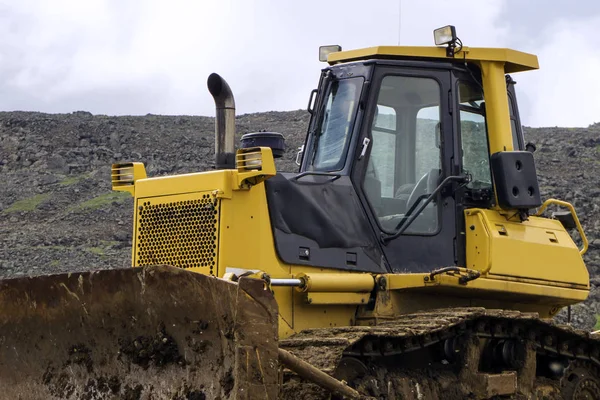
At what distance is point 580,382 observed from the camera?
9898 millimetres

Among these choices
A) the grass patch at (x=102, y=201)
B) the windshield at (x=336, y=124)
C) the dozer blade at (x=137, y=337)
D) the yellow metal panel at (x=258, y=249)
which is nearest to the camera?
the dozer blade at (x=137, y=337)

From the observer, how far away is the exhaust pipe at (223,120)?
9305mm

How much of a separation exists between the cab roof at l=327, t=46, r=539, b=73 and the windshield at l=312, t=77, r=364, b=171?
0.24m

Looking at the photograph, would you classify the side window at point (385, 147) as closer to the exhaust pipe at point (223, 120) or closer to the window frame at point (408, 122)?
the window frame at point (408, 122)

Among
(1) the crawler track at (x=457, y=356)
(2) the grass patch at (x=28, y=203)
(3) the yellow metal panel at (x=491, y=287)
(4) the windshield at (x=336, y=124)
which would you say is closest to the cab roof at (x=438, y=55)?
(4) the windshield at (x=336, y=124)

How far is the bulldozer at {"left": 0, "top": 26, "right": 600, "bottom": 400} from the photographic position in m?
7.84

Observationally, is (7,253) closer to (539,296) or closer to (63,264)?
(63,264)

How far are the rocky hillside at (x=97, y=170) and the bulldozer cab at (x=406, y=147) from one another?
51.5 ft

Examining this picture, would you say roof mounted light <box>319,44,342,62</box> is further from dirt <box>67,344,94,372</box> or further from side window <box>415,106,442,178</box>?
dirt <box>67,344,94,372</box>

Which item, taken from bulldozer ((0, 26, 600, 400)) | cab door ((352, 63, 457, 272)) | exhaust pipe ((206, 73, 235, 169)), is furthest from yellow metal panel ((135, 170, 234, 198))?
cab door ((352, 63, 457, 272))

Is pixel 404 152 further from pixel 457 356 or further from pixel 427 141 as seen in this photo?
pixel 457 356

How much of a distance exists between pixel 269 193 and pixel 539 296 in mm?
2649

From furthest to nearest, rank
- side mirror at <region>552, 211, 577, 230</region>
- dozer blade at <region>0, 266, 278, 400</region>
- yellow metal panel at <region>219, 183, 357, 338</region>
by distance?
side mirror at <region>552, 211, 577, 230</region>, yellow metal panel at <region>219, 183, 357, 338</region>, dozer blade at <region>0, 266, 278, 400</region>

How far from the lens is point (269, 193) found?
29.6 feet
